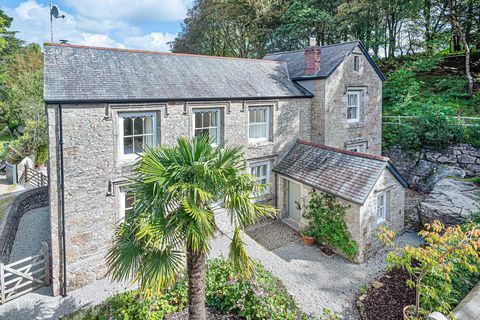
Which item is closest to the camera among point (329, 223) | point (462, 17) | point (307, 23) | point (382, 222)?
point (329, 223)

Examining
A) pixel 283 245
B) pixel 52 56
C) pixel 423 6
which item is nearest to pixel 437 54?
pixel 423 6

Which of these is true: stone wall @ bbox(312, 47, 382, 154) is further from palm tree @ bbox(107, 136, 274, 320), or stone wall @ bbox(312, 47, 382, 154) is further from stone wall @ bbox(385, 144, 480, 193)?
palm tree @ bbox(107, 136, 274, 320)

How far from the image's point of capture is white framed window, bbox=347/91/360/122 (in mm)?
18502

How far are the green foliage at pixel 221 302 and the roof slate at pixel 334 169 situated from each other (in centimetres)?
519

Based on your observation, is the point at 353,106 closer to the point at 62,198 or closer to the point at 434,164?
the point at 434,164

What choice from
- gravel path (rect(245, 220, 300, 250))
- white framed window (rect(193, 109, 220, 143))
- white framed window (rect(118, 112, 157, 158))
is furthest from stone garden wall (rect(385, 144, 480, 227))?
white framed window (rect(118, 112, 157, 158))

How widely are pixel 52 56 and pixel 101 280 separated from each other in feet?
27.9

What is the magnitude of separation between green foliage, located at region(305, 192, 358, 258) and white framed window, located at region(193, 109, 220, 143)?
5434mm

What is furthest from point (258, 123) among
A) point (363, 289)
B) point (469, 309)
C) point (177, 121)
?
point (469, 309)

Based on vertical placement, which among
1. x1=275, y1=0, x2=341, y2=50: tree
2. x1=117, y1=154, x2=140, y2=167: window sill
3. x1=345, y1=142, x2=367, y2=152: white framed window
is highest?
x1=275, y1=0, x2=341, y2=50: tree

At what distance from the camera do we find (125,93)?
11.2 m

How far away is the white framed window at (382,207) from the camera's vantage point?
44.3 ft

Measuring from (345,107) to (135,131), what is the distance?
1235 centimetres

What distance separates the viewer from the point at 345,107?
18016 mm
